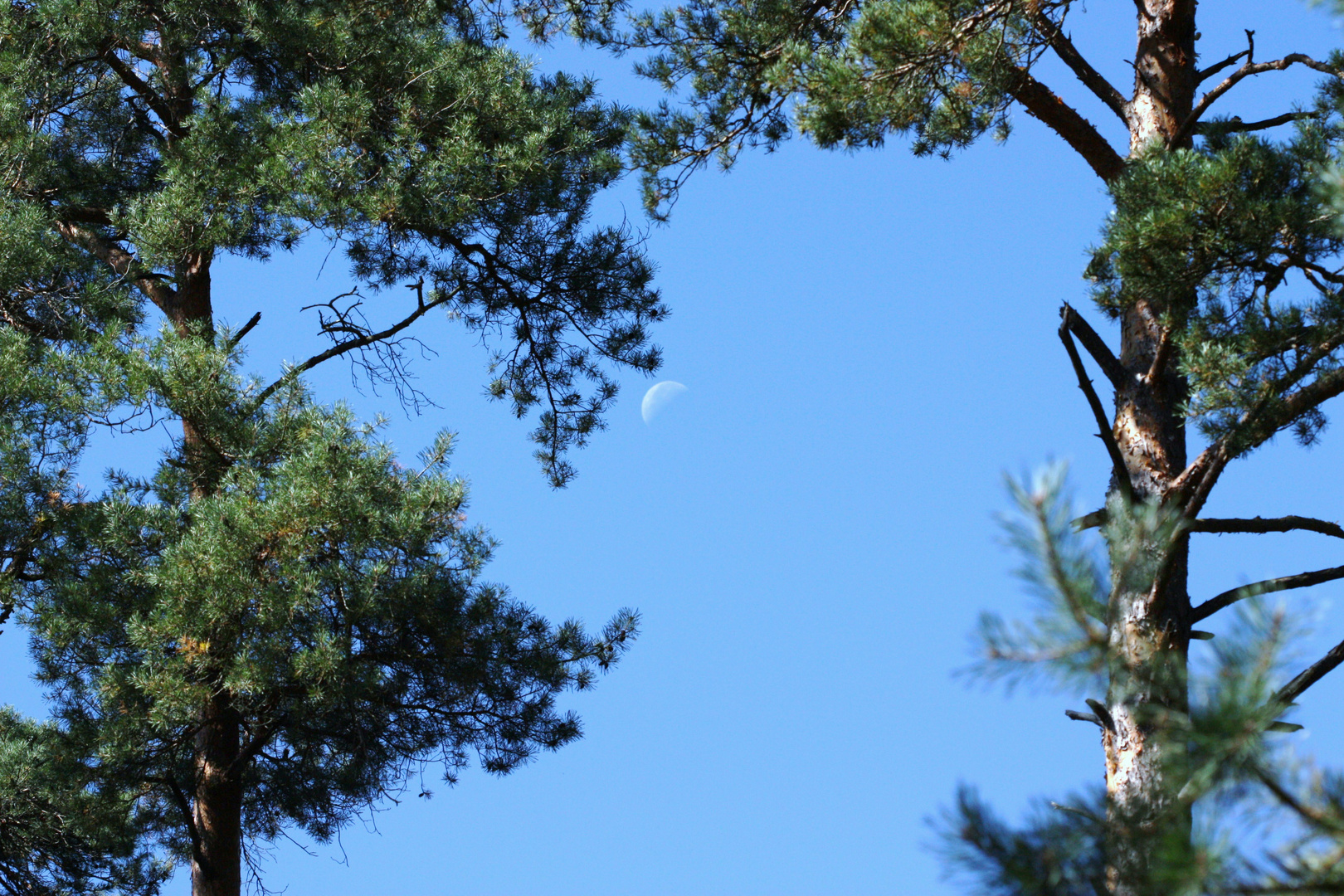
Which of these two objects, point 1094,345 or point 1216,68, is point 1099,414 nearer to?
point 1094,345

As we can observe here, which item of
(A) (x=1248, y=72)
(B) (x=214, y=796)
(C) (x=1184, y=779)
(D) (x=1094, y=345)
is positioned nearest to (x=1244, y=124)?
(A) (x=1248, y=72)

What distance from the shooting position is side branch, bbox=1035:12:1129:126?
15.7 feet

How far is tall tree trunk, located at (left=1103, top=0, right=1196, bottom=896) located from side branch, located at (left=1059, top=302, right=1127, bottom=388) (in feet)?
0.16

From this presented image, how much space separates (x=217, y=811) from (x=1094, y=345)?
463 cm

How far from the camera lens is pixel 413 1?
705cm

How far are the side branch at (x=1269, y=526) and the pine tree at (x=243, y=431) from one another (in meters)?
3.13

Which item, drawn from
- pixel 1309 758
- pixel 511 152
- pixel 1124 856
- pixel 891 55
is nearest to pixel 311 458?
pixel 511 152

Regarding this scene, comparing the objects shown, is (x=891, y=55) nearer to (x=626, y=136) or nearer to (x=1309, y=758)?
(x=626, y=136)

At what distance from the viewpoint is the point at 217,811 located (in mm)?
5695

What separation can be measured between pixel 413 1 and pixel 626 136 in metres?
1.61

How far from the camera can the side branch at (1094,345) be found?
3998mm

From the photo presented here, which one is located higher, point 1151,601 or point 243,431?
point 243,431

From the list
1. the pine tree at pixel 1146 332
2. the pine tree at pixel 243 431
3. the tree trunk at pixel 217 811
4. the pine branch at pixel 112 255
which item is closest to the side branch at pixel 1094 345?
the pine tree at pixel 1146 332

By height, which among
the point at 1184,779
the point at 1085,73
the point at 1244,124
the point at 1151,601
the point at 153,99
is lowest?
the point at 1184,779
